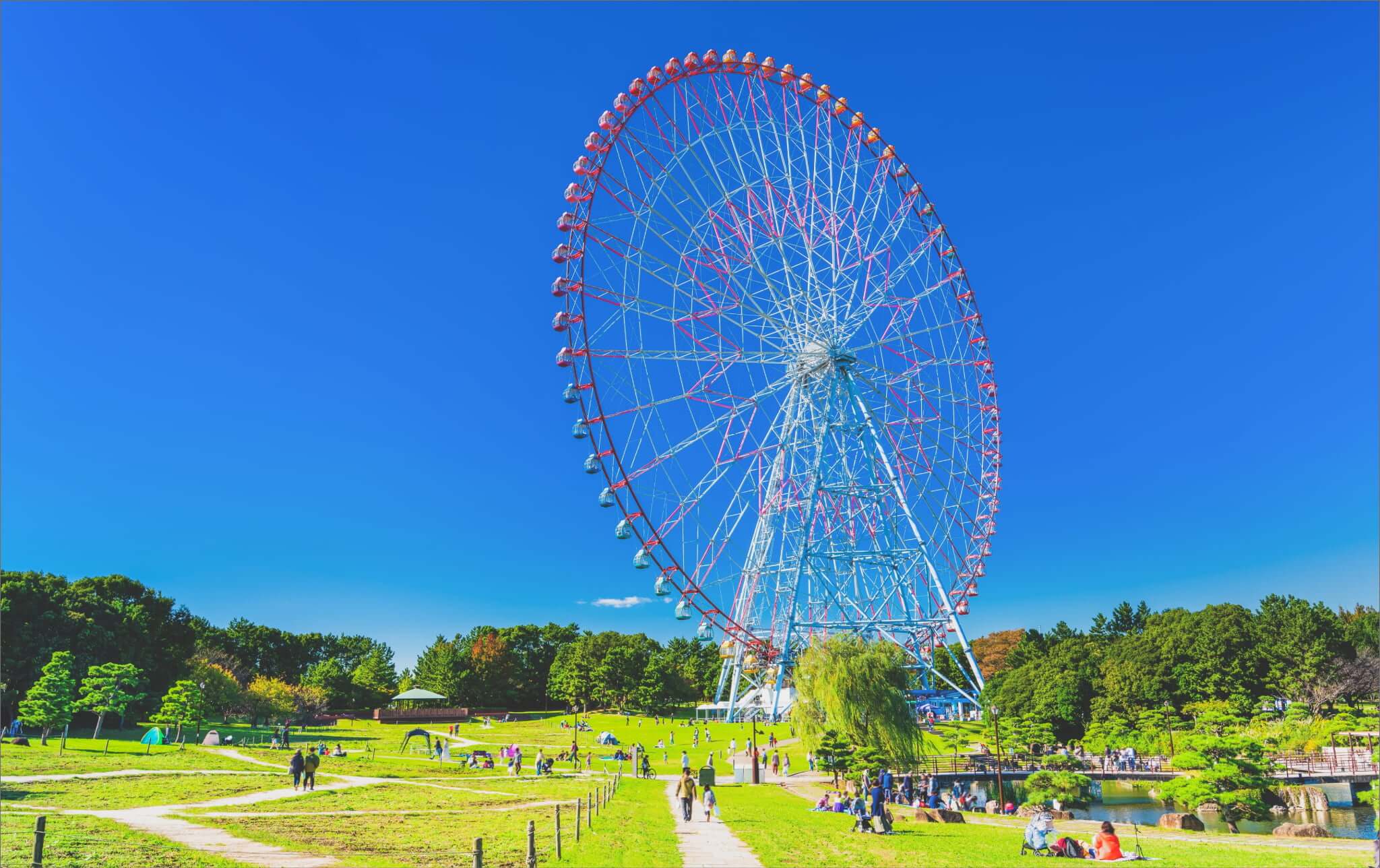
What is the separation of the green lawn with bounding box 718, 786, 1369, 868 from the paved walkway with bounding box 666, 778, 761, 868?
0.33 meters

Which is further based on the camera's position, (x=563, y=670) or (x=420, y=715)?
(x=563, y=670)

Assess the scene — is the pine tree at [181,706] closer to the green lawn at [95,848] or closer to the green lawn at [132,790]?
the green lawn at [132,790]

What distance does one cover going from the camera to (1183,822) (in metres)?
26.6

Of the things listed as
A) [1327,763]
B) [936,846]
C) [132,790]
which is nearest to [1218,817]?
[936,846]

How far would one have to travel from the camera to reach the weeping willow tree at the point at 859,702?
35.2 meters

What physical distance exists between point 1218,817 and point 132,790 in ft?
122

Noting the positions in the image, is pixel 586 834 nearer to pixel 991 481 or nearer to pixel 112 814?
pixel 112 814

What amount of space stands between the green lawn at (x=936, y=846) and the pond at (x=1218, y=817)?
352 inches

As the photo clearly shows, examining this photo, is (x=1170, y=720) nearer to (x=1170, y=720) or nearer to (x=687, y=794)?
(x=1170, y=720)

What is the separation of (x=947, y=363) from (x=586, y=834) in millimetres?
34794

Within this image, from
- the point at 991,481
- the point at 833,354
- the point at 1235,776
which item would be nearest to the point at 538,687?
the point at 991,481

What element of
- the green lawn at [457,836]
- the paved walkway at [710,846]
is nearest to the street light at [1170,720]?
the paved walkway at [710,846]

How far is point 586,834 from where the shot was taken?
19047 mm

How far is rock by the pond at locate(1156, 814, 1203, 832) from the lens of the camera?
86.4ft
